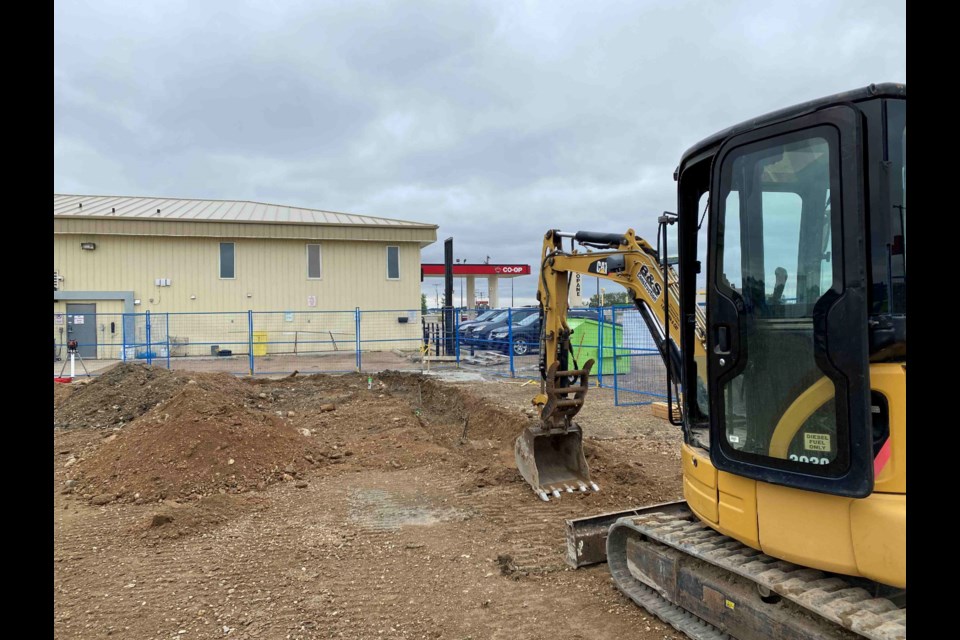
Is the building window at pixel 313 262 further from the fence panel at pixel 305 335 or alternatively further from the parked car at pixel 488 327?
the parked car at pixel 488 327

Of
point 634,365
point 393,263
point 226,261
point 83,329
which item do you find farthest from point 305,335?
point 634,365

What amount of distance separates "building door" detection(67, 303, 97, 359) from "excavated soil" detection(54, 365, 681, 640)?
12.2m

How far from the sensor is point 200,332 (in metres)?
21.6

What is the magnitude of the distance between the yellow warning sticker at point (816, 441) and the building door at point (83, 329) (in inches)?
898

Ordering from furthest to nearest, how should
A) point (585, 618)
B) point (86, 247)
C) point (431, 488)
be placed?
point (86, 247) → point (431, 488) → point (585, 618)

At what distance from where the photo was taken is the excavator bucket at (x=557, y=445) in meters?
5.98

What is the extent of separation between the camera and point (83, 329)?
67.8ft

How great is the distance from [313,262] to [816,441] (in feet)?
74.6

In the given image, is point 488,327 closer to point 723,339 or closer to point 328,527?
point 328,527

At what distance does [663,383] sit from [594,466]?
252 inches

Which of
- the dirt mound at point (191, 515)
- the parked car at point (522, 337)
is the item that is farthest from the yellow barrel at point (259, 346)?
the dirt mound at point (191, 515)

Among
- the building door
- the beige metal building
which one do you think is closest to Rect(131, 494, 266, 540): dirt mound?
the building door
